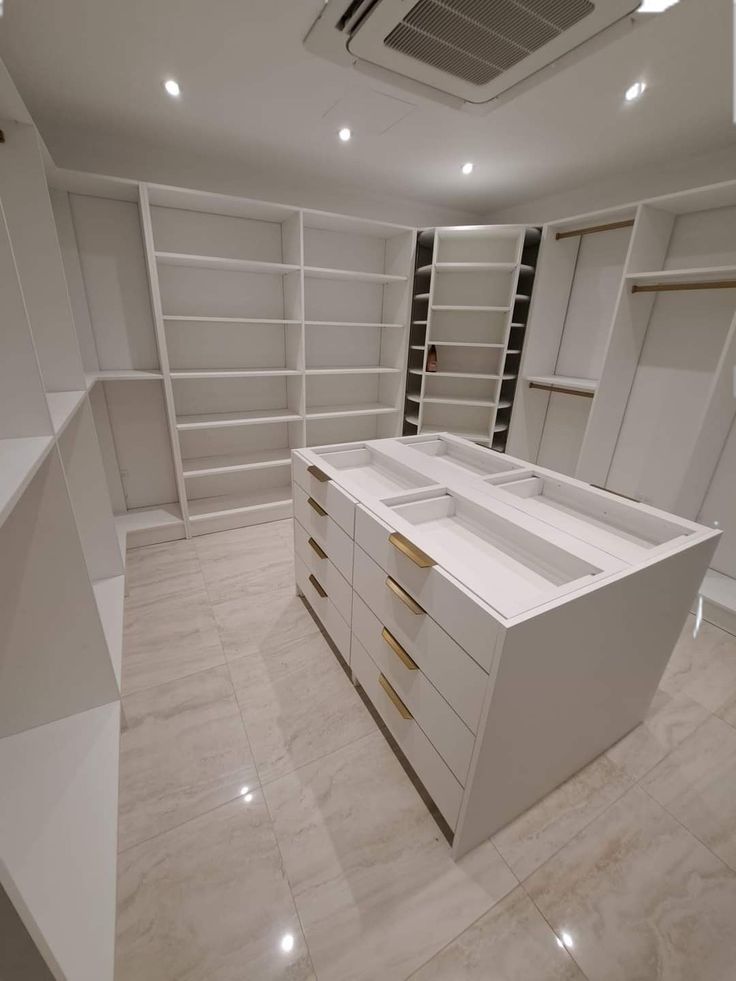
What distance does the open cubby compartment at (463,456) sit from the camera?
182 cm

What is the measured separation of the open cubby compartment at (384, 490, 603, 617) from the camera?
3.23ft

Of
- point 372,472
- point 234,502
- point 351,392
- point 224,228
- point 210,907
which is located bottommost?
point 210,907

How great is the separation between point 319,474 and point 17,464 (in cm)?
104

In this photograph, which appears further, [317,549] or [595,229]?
[595,229]

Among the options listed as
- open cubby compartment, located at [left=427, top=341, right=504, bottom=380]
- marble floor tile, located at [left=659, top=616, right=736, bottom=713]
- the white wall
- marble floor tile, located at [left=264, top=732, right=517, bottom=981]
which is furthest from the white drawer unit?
the white wall

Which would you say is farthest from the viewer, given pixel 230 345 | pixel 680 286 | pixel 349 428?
pixel 349 428

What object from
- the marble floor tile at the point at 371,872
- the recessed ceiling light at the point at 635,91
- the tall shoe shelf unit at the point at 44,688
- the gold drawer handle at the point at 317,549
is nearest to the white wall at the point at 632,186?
the recessed ceiling light at the point at 635,91

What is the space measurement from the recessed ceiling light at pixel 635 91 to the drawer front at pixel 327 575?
231 centimetres

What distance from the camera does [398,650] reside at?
49.3 inches

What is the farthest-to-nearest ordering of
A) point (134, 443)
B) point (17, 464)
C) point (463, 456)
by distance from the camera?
point (134, 443) < point (463, 456) < point (17, 464)

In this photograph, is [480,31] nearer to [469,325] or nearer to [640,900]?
[469,325]

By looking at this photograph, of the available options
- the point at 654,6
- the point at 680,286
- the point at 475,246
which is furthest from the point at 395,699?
the point at 475,246

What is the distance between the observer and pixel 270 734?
5.09 ft

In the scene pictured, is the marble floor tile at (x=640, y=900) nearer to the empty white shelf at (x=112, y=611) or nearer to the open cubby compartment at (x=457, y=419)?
the empty white shelf at (x=112, y=611)
